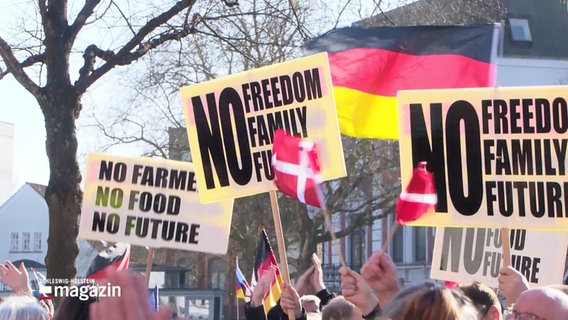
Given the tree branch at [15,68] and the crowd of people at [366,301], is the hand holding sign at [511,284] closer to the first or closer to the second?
the crowd of people at [366,301]

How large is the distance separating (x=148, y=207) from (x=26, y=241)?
5599 centimetres

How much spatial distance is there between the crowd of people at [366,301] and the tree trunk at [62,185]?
2447 millimetres

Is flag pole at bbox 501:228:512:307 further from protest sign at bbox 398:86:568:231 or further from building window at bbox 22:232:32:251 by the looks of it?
building window at bbox 22:232:32:251

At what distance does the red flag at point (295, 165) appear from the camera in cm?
635

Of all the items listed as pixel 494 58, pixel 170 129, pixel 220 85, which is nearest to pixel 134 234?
pixel 220 85

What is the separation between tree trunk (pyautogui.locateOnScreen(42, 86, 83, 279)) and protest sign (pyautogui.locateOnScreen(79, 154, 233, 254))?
4.07ft

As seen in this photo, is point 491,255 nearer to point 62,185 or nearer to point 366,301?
point 366,301

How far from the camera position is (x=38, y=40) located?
10.8 metres

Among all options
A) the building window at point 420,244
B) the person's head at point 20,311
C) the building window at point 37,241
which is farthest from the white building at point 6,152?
the person's head at point 20,311

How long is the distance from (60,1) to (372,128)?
3721 millimetres

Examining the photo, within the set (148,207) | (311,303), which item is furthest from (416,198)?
(148,207)

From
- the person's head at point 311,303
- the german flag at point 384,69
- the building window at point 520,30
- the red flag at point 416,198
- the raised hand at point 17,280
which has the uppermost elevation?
the building window at point 520,30

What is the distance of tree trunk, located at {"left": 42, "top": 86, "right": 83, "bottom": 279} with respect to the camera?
31.6 ft

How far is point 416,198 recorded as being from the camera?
604 cm
